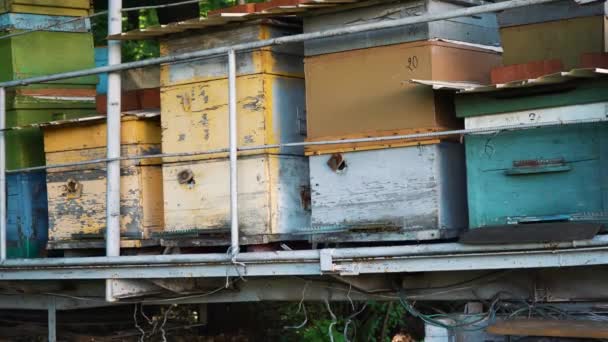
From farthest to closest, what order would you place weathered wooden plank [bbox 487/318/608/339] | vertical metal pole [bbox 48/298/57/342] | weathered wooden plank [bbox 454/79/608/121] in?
→ vertical metal pole [bbox 48/298/57/342] → weathered wooden plank [bbox 454/79/608/121] → weathered wooden plank [bbox 487/318/608/339]

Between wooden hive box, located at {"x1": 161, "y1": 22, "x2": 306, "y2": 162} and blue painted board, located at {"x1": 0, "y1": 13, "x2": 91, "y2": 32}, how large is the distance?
1.84m

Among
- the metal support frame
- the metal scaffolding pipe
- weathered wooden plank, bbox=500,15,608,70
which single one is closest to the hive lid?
weathered wooden plank, bbox=500,15,608,70

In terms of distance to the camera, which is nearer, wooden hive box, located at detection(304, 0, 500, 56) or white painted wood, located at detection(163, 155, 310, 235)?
wooden hive box, located at detection(304, 0, 500, 56)

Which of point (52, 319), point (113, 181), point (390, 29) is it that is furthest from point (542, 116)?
point (52, 319)

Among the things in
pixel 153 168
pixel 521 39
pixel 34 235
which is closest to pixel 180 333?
pixel 34 235

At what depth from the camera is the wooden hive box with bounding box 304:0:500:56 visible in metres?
6.12

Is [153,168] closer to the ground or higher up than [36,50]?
closer to the ground

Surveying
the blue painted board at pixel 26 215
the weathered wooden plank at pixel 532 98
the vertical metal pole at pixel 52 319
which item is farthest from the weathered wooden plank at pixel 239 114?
the vertical metal pole at pixel 52 319

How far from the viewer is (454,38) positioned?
632 centimetres

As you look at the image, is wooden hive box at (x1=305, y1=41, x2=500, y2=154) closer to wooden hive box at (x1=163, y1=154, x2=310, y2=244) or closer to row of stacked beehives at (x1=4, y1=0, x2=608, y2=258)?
row of stacked beehives at (x1=4, y1=0, x2=608, y2=258)

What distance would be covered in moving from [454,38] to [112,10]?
2621 mm

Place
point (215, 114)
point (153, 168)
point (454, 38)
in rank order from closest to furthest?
point (454, 38) < point (215, 114) < point (153, 168)

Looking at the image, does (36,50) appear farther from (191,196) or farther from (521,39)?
(521,39)

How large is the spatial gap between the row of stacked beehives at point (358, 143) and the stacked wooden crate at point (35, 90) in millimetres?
585
